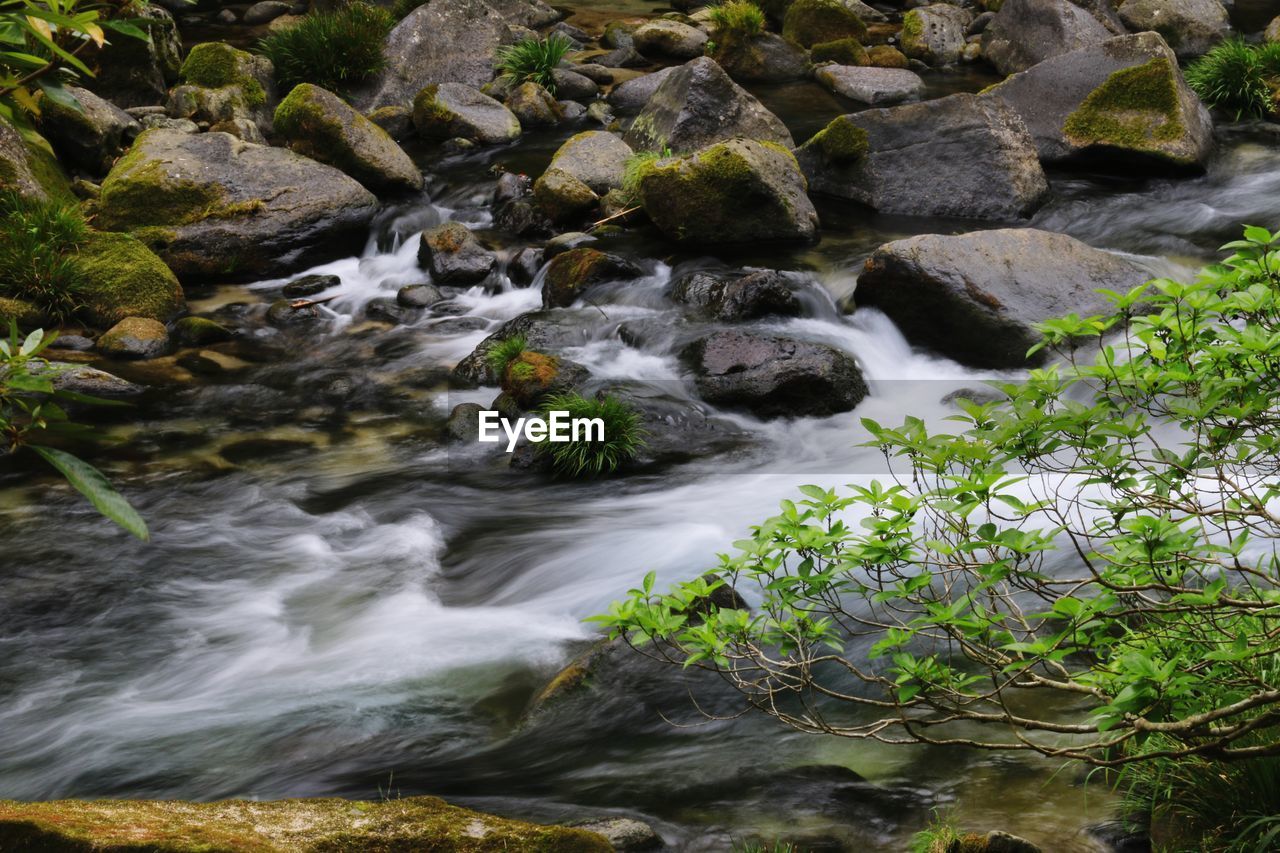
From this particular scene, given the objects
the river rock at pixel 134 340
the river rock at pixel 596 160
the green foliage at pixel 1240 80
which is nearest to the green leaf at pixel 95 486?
the river rock at pixel 134 340

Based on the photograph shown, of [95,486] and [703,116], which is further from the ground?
[703,116]

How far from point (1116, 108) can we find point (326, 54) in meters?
9.62

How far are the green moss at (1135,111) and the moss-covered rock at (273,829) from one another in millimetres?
10270

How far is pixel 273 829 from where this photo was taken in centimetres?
288

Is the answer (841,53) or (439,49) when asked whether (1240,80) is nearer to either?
(841,53)

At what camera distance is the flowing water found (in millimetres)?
3855

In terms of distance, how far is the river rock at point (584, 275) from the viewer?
9.50 m

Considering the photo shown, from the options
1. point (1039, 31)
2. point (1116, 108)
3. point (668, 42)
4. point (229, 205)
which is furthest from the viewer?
point (668, 42)

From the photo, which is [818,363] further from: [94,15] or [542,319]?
[94,15]

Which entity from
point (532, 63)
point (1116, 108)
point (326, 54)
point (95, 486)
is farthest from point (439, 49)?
point (95, 486)

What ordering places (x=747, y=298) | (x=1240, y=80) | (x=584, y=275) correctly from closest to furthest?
1. (x=747, y=298)
2. (x=584, y=275)
3. (x=1240, y=80)

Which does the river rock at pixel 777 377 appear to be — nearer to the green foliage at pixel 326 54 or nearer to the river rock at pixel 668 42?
the green foliage at pixel 326 54

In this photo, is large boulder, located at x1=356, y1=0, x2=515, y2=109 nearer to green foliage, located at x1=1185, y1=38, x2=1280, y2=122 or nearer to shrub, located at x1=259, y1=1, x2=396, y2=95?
shrub, located at x1=259, y1=1, x2=396, y2=95

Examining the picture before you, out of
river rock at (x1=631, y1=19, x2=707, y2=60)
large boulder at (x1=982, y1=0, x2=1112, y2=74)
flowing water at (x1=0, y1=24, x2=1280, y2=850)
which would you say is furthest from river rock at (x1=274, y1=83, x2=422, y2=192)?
large boulder at (x1=982, y1=0, x2=1112, y2=74)
